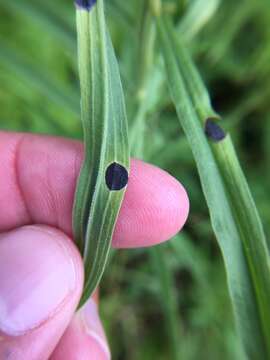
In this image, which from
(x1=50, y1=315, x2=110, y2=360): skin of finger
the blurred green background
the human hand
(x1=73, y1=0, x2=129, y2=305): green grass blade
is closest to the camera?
(x1=73, y1=0, x2=129, y2=305): green grass blade

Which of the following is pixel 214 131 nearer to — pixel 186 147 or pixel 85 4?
pixel 85 4

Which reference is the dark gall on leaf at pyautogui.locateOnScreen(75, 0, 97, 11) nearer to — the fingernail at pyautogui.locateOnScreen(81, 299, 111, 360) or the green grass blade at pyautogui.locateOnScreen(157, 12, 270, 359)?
the green grass blade at pyautogui.locateOnScreen(157, 12, 270, 359)

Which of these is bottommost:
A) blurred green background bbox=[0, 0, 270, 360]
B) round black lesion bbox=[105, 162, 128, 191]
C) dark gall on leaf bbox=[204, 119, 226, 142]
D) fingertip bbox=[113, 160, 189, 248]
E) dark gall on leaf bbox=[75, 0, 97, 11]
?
blurred green background bbox=[0, 0, 270, 360]

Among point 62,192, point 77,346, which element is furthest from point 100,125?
point 77,346

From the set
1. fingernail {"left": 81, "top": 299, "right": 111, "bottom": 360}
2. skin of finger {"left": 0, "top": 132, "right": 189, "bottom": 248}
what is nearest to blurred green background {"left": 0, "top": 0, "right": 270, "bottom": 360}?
fingernail {"left": 81, "top": 299, "right": 111, "bottom": 360}

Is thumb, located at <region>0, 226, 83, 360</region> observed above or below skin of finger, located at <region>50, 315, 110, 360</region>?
above

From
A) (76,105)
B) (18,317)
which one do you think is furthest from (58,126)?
(18,317)

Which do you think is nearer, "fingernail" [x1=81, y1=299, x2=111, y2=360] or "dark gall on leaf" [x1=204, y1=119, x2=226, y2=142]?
"dark gall on leaf" [x1=204, y1=119, x2=226, y2=142]
